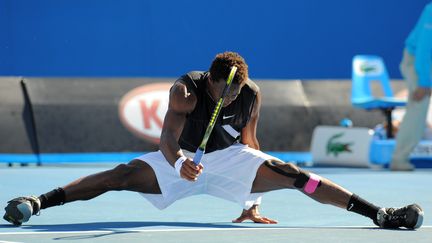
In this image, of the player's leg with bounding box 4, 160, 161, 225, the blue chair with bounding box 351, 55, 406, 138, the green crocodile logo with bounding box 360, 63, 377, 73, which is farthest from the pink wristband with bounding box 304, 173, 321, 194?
the green crocodile logo with bounding box 360, 63, 377, 73

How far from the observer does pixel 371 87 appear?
646 inches

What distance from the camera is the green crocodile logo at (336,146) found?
15.3 m

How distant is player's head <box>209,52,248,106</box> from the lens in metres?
7.34

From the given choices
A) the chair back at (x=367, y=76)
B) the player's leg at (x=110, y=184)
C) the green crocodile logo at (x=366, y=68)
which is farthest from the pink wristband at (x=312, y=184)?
the green crocodile logo at (x=366, y=68)

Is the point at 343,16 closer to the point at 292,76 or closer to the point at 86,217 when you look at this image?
the point at 292,76

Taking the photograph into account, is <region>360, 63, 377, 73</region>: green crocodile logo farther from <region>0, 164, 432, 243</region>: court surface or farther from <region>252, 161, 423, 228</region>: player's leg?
<region>252, 161, 423, 228</region>: player's leg

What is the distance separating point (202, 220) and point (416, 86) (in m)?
6.63

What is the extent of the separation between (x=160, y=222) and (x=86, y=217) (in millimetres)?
707

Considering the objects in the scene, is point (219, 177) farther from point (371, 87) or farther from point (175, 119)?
point (371, 87)

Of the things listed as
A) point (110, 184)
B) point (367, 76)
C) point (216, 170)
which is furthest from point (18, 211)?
point (367, 76)

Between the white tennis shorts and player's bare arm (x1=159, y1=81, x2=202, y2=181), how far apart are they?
0.22 metres

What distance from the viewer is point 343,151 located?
1541cm

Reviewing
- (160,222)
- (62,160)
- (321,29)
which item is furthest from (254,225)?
(321,29)

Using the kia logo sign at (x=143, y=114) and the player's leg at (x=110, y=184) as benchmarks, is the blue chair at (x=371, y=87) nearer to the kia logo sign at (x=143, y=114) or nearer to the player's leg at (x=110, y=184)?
the kia logo sign at (x=143, y=114)
